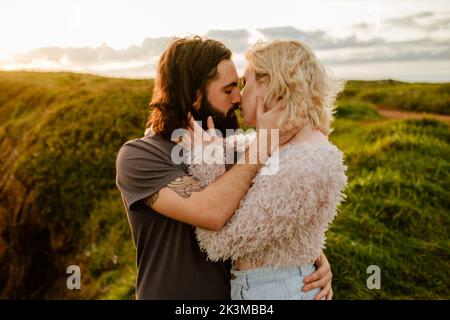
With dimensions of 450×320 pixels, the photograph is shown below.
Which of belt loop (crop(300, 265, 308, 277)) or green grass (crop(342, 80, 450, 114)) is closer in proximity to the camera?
belt loop (crop(300, 265, 308, 277))

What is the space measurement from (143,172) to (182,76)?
684mm

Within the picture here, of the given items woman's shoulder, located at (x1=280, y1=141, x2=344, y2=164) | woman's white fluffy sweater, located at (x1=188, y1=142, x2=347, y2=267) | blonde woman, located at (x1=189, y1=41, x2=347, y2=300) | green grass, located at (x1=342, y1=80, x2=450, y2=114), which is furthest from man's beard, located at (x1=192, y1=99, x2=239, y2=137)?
green grass, located at (x1=342, y1=80, x2=450, y2=114)

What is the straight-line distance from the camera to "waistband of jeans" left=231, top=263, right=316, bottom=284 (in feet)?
9.22

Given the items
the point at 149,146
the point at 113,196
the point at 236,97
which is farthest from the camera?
the point at 113,196

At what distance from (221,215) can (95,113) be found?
28.9 ft

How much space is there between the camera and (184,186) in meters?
2.72

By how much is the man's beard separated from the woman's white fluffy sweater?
497 millimetres

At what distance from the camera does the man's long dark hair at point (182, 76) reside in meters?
3.09

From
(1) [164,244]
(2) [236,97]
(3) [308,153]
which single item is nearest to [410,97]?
(2) [236,97]

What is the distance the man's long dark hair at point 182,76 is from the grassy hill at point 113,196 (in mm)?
2937

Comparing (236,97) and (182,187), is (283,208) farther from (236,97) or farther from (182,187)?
(236,97)

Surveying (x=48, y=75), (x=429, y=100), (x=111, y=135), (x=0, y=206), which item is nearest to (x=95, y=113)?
(x=111, y=135)

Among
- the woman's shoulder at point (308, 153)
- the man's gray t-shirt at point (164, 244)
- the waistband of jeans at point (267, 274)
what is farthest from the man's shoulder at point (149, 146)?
the waistband of jeans at point (267, 274)

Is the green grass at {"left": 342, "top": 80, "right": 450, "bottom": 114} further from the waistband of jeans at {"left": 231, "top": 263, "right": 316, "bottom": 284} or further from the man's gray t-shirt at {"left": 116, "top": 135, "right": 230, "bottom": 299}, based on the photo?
the man's gray t-shirt at {"left": 116, "top": 135, "right": 230, "bottom": 299}
